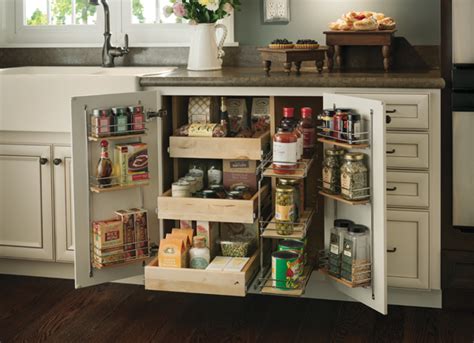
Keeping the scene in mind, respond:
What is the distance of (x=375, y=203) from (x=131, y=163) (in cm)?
101

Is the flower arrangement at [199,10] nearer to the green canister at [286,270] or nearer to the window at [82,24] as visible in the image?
the window at [82,24]

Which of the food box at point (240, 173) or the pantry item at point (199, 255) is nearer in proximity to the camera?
the pantry item at point (199, 255)

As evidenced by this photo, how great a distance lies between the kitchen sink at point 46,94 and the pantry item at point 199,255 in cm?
73

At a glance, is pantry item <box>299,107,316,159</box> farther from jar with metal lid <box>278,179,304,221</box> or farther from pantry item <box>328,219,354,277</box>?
pantry item <box>328,219,354,277</box>

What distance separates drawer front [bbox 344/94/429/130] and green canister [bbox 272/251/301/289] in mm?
668

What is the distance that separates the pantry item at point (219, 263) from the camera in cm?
312

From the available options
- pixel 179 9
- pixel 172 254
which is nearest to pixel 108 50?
pixel 179 9

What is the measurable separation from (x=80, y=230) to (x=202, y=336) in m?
0.64

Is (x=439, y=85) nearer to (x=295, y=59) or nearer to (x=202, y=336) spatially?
(x=295, y=59)

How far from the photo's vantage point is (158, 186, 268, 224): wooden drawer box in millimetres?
3141

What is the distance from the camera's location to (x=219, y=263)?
126 inches

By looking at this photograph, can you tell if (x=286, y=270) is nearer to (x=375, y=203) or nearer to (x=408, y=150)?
(x=375, y=203)

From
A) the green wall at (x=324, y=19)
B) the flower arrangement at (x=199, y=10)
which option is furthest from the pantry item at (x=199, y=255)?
the green wall at (x=324, y=19)

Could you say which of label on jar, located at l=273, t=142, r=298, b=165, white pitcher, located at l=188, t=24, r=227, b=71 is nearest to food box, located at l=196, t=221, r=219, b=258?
label on jar, located at l=273, t=142, r=298, b=165
